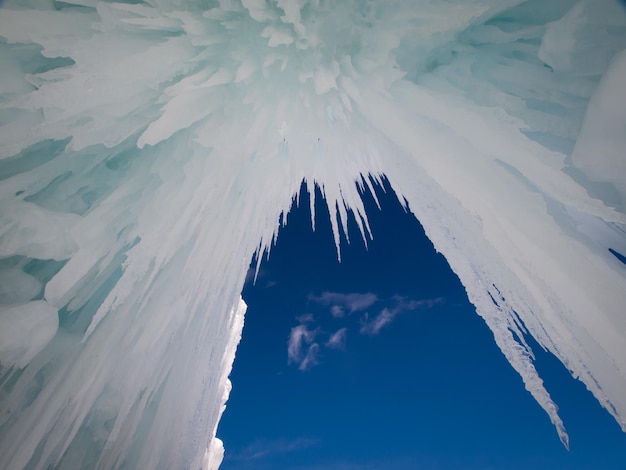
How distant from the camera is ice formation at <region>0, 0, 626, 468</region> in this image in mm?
1671

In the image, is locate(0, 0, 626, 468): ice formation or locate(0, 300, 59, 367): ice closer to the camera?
locate(0, 0, 626, 468): ice formation

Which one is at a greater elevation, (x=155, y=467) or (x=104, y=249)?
(x=104, y=249)

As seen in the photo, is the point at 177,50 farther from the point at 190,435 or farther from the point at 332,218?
the point at 190,435

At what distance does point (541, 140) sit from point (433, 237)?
801 millimetres

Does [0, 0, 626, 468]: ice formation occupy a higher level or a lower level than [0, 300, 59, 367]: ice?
higher

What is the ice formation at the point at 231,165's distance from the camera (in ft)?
5.48

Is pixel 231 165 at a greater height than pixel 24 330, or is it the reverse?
pixel 231 165

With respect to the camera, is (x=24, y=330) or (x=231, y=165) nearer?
(x=24, y=330)

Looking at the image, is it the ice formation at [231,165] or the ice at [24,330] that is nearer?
the ice formation at [231,165]

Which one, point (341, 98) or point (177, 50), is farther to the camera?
point (341, 98)

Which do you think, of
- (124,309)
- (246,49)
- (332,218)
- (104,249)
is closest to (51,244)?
(104,249)

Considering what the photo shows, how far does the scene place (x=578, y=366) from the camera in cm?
166

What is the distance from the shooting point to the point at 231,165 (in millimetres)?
2395

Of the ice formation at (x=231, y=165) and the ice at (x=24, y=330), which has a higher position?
the ice formation at (x=231, y=165)
